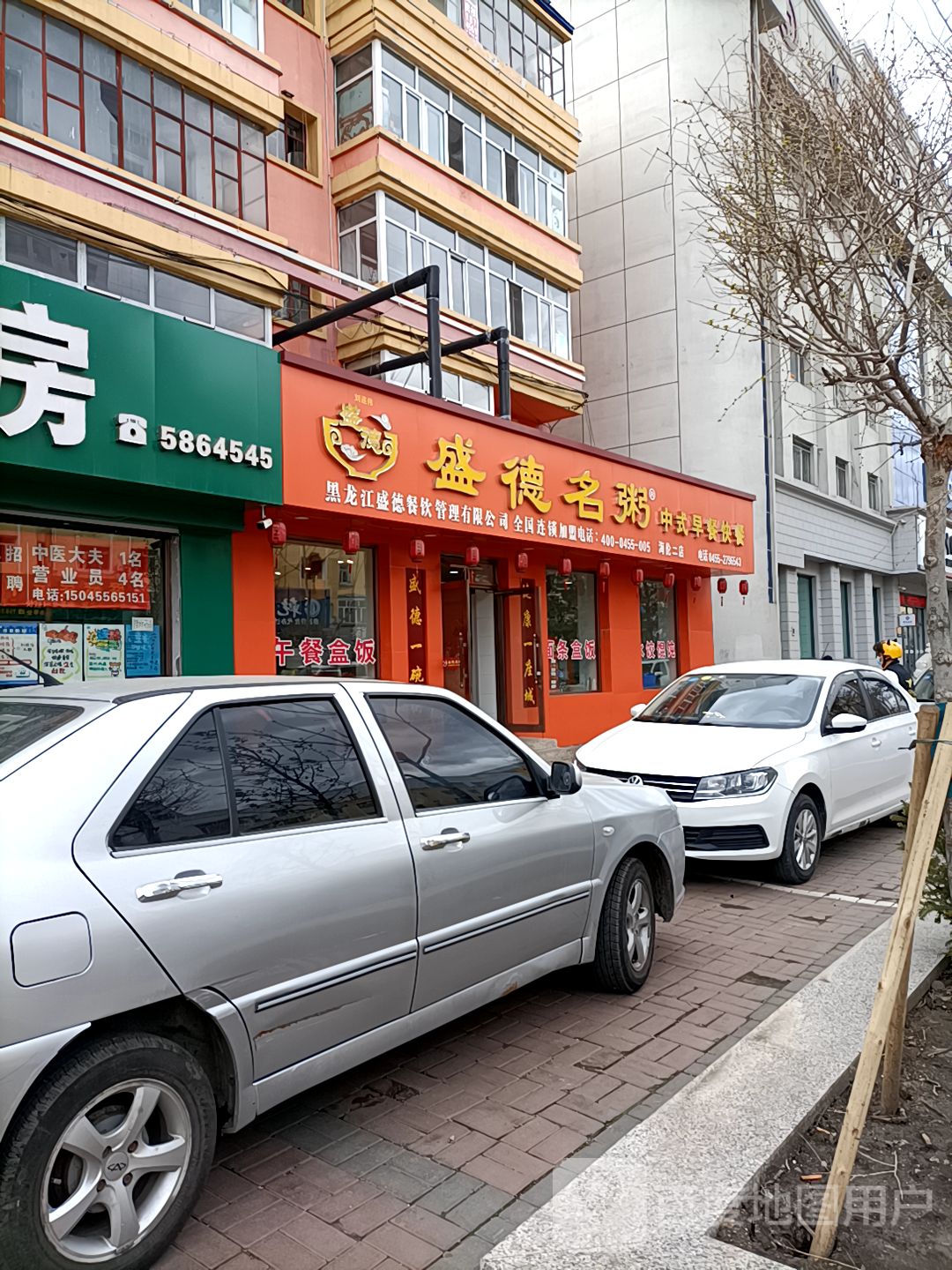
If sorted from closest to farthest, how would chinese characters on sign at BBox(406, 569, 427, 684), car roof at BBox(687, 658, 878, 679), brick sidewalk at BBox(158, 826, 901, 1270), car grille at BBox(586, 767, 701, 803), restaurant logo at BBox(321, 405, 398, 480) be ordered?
brick sidewalk at BBox(158, 826, 901, 1270) → car grille at BBox(586, 767, 701, 803) → car roof at BBox(687, 658, 878, 679) → restaurant logo at BBox(321, 405, 398, 480) → chinese characters on sign at BBox(406, 569, 427, 684)

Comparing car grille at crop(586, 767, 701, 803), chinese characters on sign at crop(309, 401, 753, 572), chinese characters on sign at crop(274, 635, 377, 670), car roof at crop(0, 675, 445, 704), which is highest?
chinese characters on sign at crop(309, 401, 753, 572)

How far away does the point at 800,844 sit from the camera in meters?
7.12

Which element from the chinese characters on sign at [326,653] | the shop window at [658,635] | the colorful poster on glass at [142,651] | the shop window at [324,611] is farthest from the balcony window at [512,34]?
the colorful poster on glass at [142,651]

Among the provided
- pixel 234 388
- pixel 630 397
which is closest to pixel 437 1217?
pixel 234 388

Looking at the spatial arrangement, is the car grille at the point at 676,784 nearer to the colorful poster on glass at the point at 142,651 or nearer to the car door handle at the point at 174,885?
the car door handle at the point at 174,885

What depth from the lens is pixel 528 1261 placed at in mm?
2473

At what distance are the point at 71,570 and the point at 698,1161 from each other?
799 centimetres

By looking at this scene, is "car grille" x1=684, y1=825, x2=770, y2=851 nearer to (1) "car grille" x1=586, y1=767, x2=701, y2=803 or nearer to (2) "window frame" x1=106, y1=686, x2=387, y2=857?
(1) "car grille" x1=586, y1=767, x2=701, y2=803

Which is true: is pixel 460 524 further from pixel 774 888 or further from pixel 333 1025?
pixel 333 1025

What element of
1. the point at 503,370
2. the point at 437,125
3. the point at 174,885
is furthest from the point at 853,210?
the point at 437,125

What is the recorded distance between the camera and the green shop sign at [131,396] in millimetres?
7613

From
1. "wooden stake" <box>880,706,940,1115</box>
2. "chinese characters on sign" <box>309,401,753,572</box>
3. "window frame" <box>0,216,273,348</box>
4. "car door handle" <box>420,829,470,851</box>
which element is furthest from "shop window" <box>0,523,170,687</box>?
"wooden stake" <box>880,706,940,1115</box>

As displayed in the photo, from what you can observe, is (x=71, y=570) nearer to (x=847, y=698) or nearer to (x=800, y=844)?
(x=800, y=844)

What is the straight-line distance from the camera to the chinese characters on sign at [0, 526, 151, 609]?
8.62 metres
